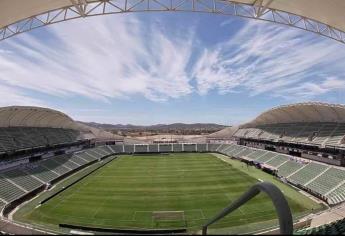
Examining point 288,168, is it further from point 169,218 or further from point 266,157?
point 169,218

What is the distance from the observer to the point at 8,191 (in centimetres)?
2795

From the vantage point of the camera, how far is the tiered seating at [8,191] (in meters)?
26.8

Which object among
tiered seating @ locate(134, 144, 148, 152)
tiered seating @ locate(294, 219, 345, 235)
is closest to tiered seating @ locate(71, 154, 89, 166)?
tiered seating @ locate(134, 144, 148, 152)

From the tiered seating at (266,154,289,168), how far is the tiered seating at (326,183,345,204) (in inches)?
573

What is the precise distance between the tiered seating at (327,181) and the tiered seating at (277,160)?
1029 centimetres

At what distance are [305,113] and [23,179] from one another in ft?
127

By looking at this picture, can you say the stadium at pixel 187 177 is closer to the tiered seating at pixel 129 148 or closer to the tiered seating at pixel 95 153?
the tiered seating at pixel 95 153

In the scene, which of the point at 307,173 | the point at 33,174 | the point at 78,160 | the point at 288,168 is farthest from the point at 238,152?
the point at 33,174

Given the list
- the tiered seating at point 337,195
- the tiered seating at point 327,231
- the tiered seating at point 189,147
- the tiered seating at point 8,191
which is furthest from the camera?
the tiered seating at point 189,147

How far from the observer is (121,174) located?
4300 cm

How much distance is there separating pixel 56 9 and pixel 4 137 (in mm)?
30630

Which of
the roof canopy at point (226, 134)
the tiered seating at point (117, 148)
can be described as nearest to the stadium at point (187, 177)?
the tiered seating at point (117, 148)

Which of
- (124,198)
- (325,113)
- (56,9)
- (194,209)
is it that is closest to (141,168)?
(124,198)

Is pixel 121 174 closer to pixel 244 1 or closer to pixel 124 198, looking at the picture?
pixel 124 198
